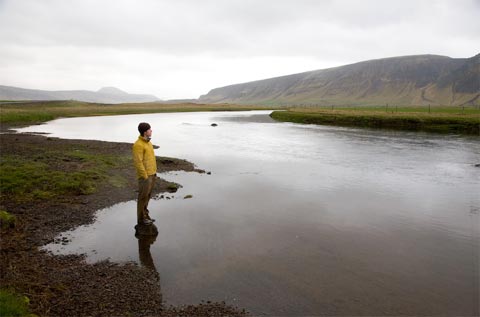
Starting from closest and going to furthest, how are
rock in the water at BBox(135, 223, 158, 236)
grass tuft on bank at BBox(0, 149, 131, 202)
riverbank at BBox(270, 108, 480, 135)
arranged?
rock in the water at BBox(135, 223, 158, 236)
grass tuft on bank at BBox(0, 149, 131, 202)
riverbank at BBox(270, 108, 480, 135)

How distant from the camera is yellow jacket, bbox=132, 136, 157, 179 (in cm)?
1170

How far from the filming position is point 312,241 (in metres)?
12.4

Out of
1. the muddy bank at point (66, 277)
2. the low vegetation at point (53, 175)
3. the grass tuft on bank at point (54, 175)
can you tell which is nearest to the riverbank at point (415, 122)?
the grass tuft on bank at point (54, 175)

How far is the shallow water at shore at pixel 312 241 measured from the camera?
8.88 m

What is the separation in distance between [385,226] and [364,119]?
2258 inches

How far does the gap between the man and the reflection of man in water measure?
0.61 meters

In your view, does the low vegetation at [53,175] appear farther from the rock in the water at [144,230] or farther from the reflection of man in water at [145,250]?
the reflection of man in water at [145,250]

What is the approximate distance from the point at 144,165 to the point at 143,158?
26 cm

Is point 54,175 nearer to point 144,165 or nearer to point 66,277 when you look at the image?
point 144,165

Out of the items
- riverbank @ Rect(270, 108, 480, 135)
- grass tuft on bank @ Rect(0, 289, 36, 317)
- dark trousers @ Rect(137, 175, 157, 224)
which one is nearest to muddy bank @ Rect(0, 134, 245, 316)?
grass tuft on bank @ Rect(0, 289, 36, 317)

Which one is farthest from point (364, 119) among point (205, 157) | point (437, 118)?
point (205, 157)

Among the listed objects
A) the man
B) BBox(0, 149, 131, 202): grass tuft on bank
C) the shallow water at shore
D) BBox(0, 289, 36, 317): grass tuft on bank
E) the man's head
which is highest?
the man's head

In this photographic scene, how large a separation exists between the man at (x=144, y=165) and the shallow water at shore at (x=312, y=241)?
105 centimetres

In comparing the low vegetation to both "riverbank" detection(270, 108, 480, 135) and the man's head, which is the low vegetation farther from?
"riverbank" detection(270, 108, 480, 135)
